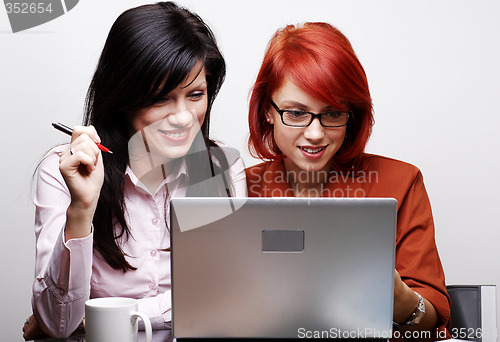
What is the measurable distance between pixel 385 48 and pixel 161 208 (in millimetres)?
1039

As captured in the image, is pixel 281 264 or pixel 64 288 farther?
pixel 64 288

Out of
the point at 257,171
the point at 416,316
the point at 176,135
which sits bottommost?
the point at 416,316

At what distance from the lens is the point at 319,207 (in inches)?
38.4

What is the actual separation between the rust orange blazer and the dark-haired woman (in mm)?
98

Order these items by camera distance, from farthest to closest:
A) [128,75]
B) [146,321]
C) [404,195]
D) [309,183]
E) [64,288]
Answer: [309,183] → [404,195] → [128,75] → [64,288] → [146,321]

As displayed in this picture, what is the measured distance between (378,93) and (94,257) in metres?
1.17

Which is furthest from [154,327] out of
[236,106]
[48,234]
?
[236,106]

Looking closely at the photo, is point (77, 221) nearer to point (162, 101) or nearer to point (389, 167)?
point (162, 101)

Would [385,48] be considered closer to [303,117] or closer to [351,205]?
[303,117]

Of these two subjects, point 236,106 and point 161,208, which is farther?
point 236,106

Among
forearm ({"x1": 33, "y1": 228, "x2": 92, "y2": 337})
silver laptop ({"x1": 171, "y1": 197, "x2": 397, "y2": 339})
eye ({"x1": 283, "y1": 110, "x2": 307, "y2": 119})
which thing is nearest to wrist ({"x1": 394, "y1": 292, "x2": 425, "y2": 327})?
silver laptop ({"x1": 171, "y1": 197, "x2": 397, "y2": 339})

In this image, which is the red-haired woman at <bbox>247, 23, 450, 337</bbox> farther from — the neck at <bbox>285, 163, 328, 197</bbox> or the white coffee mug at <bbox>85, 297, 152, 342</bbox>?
the white coffee mug at <bbox>85, 297, 152, 342</bbox>

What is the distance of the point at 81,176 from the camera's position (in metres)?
1.17

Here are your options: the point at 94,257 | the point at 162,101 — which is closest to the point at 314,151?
the point at 162,101
